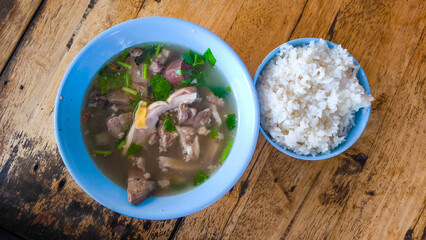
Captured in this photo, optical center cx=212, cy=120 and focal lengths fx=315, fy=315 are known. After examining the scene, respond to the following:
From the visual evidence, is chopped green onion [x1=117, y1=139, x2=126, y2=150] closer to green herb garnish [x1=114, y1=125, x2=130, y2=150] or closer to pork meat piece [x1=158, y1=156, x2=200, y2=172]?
green herb garnish [x1=114, y1=125, x2=130, y2=150]

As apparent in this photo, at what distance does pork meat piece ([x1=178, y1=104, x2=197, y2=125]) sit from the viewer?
1.46 metres

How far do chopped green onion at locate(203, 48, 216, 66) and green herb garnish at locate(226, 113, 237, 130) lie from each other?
0.86ft

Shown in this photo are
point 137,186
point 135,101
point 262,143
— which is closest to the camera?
Answer: point 137,186

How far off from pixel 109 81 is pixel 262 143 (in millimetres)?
823

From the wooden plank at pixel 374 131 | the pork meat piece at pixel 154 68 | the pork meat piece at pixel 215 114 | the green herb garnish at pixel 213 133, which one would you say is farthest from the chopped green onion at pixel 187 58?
the wooden plank at pixel 374 131

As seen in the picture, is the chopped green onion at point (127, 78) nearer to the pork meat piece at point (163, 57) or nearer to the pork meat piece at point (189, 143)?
the pork meat piece at point (163, 57)

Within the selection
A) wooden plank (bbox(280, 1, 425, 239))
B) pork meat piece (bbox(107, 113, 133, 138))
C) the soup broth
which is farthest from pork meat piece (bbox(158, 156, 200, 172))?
wooden plank (bbox(280, 1, 425, 239))

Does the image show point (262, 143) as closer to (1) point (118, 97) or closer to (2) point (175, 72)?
(2) point (175, 72)

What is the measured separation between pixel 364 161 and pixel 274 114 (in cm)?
60

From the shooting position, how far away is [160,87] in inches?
58.7

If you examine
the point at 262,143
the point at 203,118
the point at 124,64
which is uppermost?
→ the point at 124,64

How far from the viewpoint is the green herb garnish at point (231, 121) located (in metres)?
1.50

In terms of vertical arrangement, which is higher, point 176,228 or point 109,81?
point 109,81

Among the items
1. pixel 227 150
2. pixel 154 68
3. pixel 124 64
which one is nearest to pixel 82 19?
pixel 124 64
